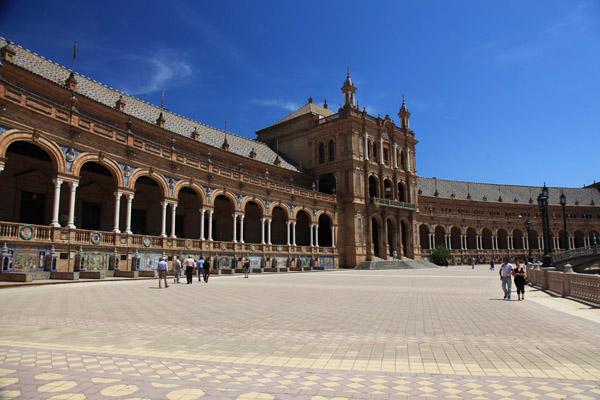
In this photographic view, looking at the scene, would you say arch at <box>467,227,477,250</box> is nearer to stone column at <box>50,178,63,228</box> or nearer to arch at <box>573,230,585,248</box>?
arch at <box>573,230,585,248</box>

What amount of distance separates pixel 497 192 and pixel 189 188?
72.7 metres

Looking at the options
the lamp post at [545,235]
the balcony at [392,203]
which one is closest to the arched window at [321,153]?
the balcony at [392,203]

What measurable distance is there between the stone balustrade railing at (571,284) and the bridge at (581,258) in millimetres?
22292

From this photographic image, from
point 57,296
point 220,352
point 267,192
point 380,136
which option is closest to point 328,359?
point 220,352

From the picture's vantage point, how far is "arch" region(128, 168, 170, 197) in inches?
1014

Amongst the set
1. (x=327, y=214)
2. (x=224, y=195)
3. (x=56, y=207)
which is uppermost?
(x=224, y=195)

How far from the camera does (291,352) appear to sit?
6.05 meters

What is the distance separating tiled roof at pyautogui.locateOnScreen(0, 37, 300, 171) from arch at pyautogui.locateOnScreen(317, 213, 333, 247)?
7.35 meters

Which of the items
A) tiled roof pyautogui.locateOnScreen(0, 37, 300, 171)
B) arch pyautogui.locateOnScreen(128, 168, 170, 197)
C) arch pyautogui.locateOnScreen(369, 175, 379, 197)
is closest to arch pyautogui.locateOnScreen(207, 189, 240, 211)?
arch pyautogui.locateOnScreen(128, 168, 170, 197)

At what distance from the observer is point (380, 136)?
54.1 m

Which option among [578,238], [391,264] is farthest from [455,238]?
[391,264]

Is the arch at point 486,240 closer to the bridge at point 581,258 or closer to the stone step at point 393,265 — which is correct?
the stone step at point 393,265

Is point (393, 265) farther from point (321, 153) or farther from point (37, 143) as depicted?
point (37, 143)

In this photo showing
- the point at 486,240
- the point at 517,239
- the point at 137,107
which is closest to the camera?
the point at 137,107
